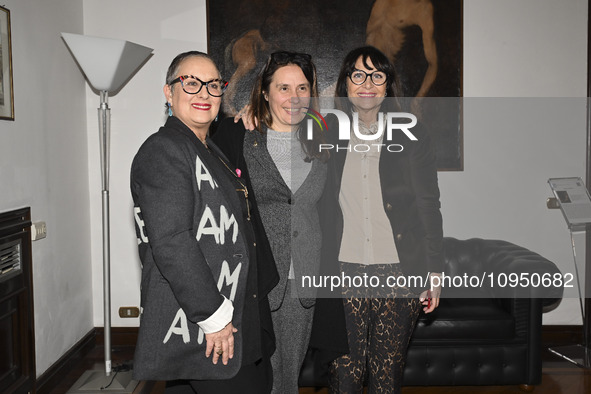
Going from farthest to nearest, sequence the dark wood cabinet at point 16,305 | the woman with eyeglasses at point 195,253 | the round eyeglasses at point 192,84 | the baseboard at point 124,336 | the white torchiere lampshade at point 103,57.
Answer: the baseboard at point 124,336 < the white torchiere lampshade at point 103,57 < the dark wood cabinet at point 16,305 < the round eyeglasses at point 192,84 < the woman with eyeglasses at point 195,253

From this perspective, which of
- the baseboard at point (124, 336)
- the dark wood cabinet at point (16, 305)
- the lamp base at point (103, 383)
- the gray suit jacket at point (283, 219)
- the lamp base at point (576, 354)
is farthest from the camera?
the baseboard at point (124, 336)

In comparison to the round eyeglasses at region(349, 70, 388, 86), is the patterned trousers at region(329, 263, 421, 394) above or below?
below

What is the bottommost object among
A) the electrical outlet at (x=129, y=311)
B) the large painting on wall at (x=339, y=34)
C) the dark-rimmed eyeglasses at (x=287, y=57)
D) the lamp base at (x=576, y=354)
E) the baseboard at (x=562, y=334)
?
the lamp base at (x=576, y=354)

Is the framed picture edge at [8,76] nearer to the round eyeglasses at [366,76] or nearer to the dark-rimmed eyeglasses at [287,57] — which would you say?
the dark-rimmed eyeglasses at [287,57]

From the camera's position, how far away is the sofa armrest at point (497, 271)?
115 inches

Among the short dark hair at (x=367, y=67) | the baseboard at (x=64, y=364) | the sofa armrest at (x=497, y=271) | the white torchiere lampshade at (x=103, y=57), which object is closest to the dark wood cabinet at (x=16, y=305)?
the baseboard at (x=64, y=364)

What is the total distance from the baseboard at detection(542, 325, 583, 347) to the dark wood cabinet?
3.37 metres

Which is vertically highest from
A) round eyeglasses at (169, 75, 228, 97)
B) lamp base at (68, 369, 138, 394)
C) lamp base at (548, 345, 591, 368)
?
round eyeglasses at (169, 75, 228, 97)

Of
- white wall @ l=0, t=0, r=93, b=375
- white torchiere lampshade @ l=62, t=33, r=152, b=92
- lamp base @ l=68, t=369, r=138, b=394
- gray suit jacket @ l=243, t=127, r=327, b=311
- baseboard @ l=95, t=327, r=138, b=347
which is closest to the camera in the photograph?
gray suit jacket @ l=243, t=127, r=327, b=311

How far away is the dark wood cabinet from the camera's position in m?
2.45

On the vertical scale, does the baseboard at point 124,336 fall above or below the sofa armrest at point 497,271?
below

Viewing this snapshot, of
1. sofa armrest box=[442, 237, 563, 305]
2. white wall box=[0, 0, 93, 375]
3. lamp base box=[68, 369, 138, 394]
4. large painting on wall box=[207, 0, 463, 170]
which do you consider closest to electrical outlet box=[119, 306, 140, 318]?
white wall box=[0, 0, 93, 375]

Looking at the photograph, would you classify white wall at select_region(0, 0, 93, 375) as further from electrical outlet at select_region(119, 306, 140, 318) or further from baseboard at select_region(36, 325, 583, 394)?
electrical outlet at select_region(119, 306, 140, 318)

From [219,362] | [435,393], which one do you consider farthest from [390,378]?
[435,393]
